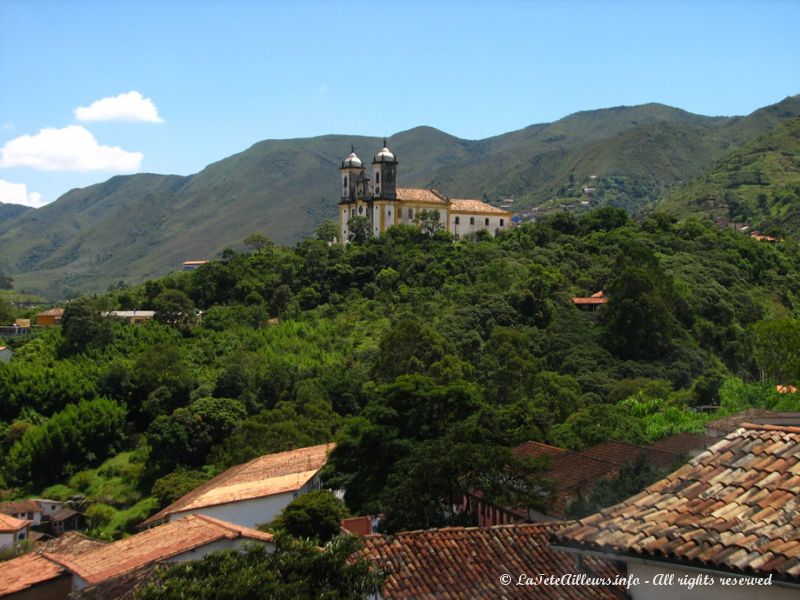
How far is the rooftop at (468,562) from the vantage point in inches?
440

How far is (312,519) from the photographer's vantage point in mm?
16844

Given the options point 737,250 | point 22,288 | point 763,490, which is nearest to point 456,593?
point 763,490

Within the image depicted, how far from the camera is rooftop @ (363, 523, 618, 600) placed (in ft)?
36.6

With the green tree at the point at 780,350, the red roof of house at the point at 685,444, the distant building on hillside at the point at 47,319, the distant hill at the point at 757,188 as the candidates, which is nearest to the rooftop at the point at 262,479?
the red roof of house at the point at 685,444

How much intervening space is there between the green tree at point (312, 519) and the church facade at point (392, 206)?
4307 cm

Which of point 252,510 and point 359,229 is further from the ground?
point 359,229

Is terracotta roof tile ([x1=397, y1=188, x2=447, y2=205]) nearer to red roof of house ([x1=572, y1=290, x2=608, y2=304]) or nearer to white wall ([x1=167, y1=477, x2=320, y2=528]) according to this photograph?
red roof of house ([x1=572, y1=290, x2=608, y2=304])

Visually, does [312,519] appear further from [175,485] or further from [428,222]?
[428,222]

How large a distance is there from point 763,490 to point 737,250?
177 feet

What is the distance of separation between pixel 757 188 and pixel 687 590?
9828 cm

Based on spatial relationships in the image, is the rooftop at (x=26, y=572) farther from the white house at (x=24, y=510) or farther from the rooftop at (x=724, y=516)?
the white house at (x=24, y=510)

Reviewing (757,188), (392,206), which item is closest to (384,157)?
(392,206)

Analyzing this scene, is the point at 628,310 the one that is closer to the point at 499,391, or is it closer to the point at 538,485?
the point at 499,391

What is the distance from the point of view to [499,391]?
35.2 meters
